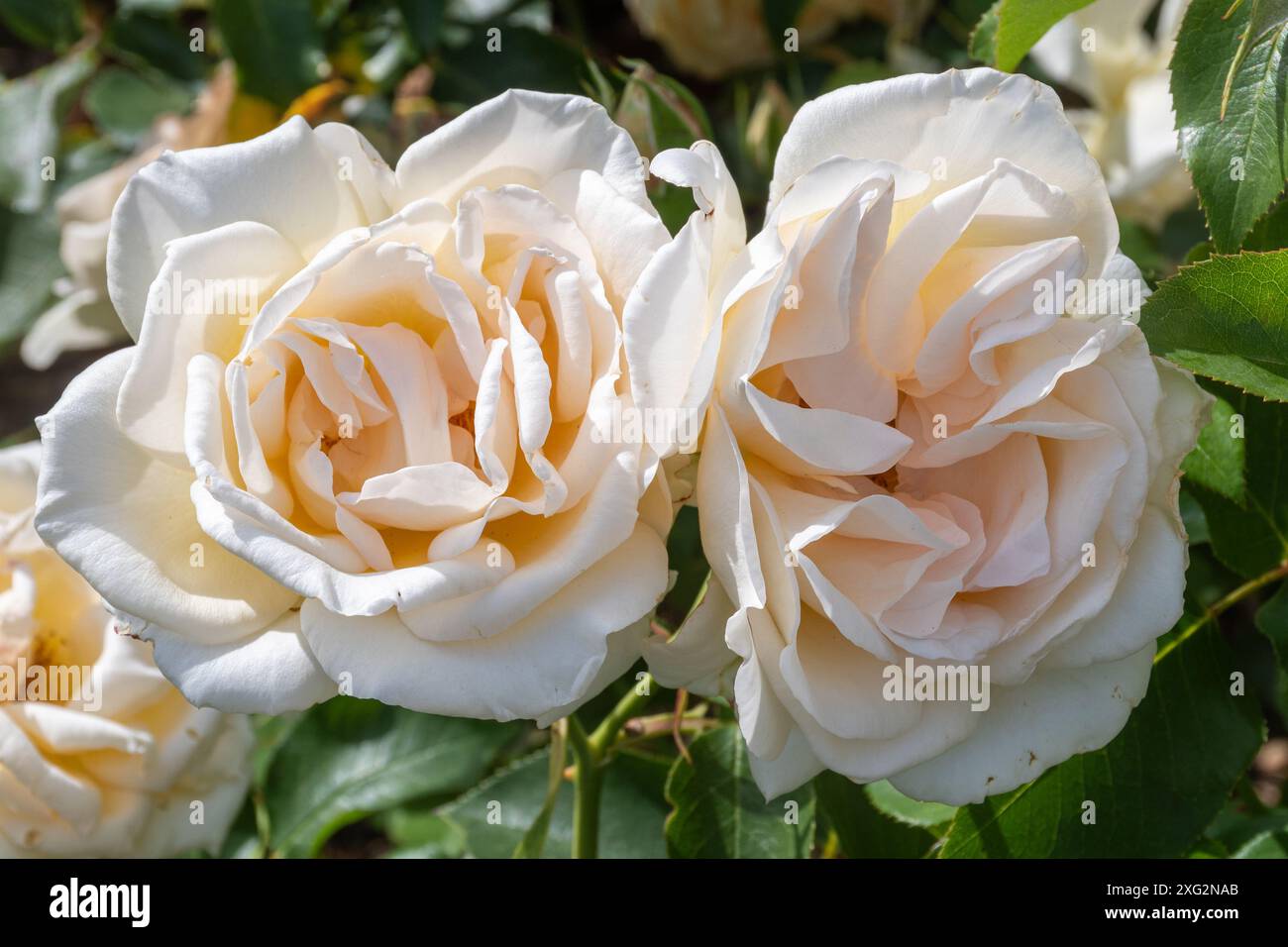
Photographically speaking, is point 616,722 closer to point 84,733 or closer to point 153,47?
point 84,733

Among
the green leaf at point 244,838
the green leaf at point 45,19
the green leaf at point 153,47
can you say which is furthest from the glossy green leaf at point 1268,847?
the green leaf at point 45,19

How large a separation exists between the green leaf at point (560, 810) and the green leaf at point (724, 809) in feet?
0.56

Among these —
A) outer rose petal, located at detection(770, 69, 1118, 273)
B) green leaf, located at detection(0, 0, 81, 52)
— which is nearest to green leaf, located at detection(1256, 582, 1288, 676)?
outer rose petal, located at detection(770, 69, 1118, 273)

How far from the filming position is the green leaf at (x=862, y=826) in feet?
3.57

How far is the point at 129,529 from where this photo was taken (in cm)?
75

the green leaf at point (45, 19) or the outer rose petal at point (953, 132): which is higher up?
the outer rose petal at point (953, 132)

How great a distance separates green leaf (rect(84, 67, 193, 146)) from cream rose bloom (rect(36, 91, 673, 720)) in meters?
1.09

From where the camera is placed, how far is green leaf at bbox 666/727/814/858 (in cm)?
106

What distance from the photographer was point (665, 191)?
40.9 inches

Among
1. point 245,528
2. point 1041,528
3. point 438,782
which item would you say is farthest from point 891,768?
point 438,782

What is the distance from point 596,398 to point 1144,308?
0.39 meters

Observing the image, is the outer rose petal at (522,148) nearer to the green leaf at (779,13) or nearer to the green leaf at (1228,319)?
the green leaf at (1228,319)

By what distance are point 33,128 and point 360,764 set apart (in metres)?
0.97

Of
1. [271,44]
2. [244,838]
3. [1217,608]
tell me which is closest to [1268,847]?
[1217,608]
